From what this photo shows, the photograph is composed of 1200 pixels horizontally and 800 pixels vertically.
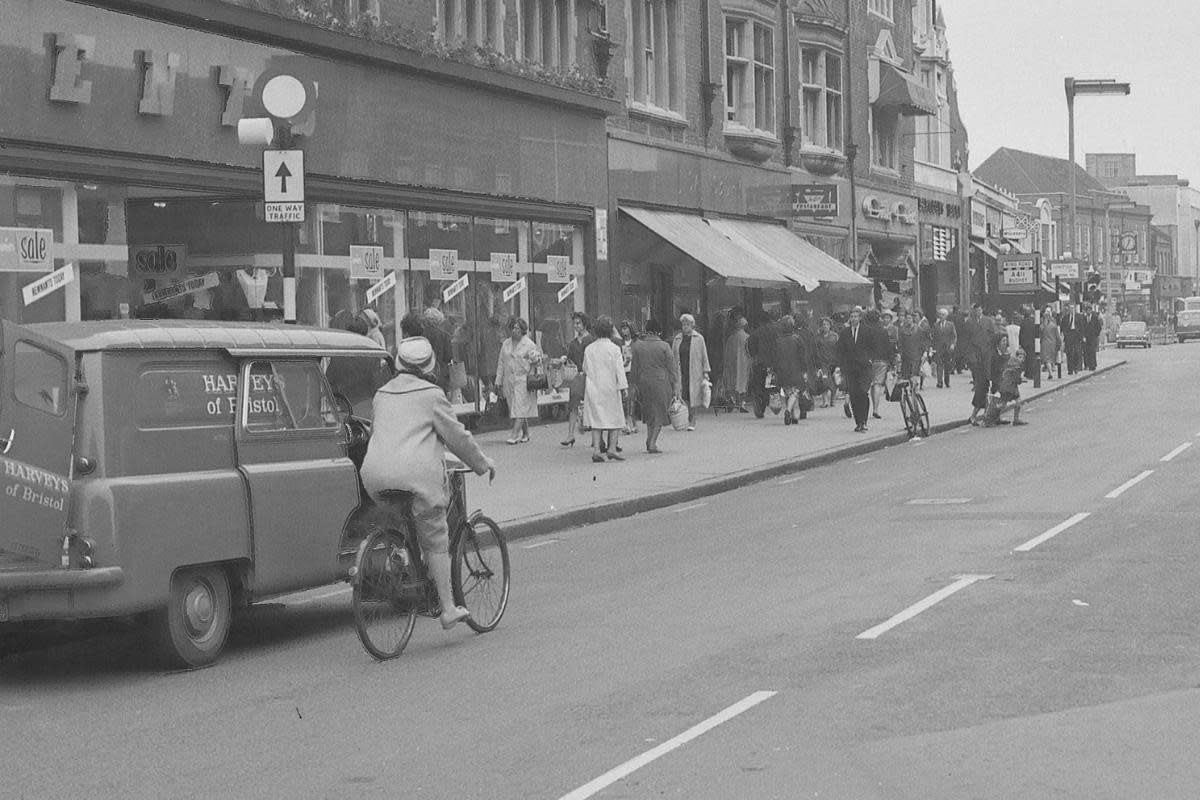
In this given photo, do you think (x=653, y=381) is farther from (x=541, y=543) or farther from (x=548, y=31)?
(x=541, y=543)

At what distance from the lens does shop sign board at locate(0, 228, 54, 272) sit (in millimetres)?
17062

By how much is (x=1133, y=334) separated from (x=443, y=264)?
64.8 metres

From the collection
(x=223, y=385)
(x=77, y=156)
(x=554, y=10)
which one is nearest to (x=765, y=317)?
(x=554, y=10)

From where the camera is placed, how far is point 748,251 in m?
34.7

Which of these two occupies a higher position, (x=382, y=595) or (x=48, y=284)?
(x=48, y=284)

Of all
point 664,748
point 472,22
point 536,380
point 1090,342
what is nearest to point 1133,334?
point 1090,342

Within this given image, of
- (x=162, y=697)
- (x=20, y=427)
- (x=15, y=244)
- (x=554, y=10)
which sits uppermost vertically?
(x=554, y=10)

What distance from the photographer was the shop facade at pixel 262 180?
17.6m

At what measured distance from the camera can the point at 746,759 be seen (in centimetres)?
709

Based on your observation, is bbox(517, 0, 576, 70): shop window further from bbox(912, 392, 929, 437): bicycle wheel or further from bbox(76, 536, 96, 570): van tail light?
bbox(76, 536, 96, 570): van tail light

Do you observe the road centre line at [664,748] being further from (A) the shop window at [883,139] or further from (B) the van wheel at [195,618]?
(A) the shop window at [883,139]

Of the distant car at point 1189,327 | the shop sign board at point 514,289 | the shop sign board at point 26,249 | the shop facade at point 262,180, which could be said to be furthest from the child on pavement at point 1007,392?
the distant car at point 1189,327

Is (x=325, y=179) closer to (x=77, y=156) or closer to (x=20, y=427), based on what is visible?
(x=77, y=156)

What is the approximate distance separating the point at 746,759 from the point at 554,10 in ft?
77.6
